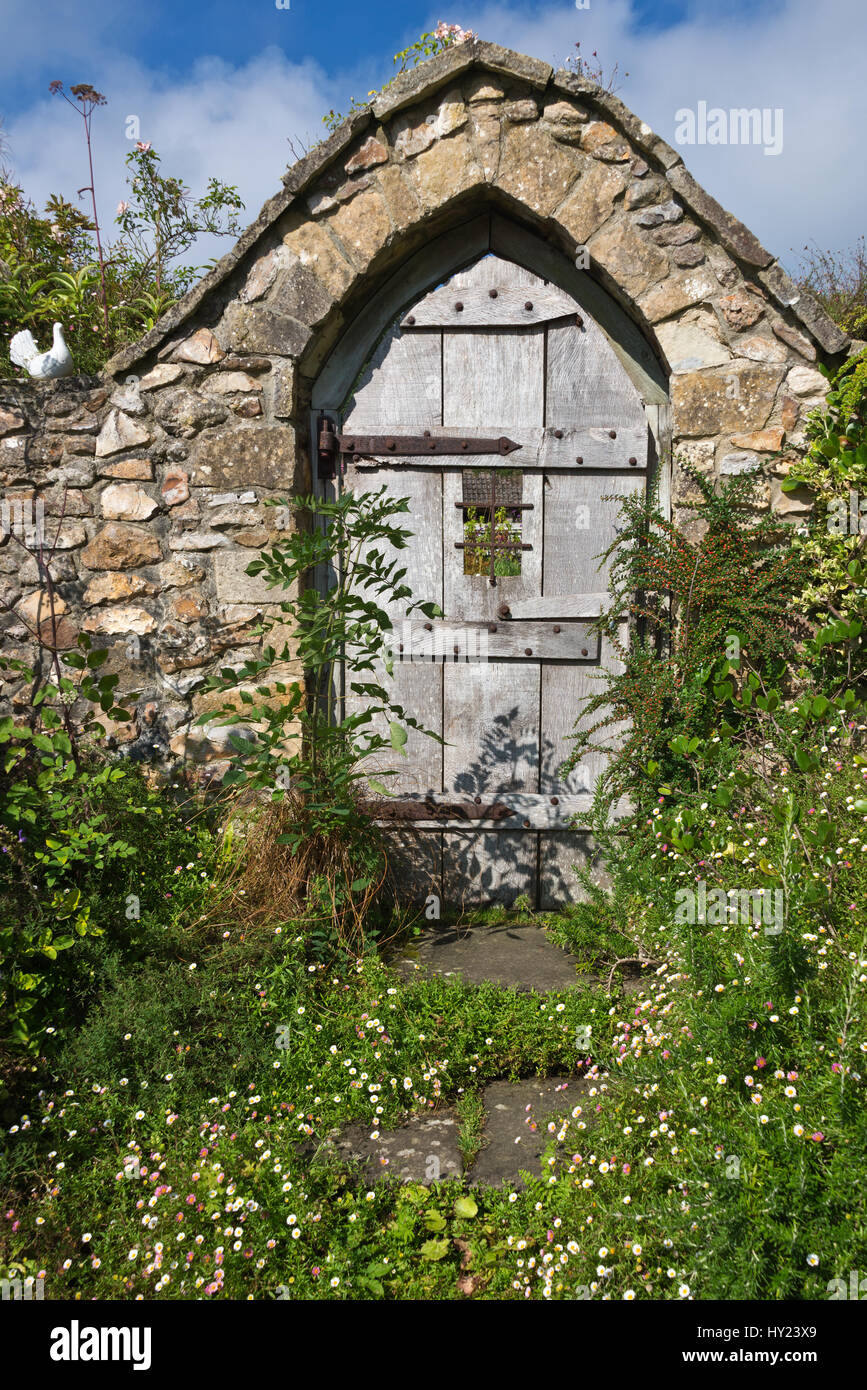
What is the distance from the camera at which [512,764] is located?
361 centimetres

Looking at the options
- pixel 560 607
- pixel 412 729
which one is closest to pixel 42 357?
pixel 412 729

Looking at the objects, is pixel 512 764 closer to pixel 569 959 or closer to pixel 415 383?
pixel 569 959

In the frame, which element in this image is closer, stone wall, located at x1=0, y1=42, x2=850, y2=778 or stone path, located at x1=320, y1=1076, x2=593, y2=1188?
stone path, located at x1=320, y1=1076, x2=593, y2=1188

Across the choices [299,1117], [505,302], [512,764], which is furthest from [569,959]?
[505,302]

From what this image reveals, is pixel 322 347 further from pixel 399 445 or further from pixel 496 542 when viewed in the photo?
pixel 496 542

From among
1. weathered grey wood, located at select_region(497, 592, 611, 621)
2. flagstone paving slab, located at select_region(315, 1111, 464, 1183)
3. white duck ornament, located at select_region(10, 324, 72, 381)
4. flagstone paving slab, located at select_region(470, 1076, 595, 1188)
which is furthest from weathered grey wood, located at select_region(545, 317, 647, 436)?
flagstone paving slab, located at select_region(315, 1111, 464, 1183)

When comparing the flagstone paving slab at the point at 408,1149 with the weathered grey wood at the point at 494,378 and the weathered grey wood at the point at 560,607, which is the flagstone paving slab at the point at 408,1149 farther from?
the weathered grey wood at the point at 494,378

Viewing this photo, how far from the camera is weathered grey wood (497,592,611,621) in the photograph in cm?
349

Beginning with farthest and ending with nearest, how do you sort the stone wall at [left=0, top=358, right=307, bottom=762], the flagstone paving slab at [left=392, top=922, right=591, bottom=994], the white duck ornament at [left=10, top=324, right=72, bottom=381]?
1. the white duck ornament at [left=10, top=324, right=72, bottom=381]
2. the stone wall at [left=0, top=358, right=307, bottom=762]
3. the flagstone paving slab at [left=392, top=922, right=591, bottom=994]

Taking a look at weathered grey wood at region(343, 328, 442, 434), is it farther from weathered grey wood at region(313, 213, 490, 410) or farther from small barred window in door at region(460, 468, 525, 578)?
small barred window in door at region(460, 468, 525, 578)

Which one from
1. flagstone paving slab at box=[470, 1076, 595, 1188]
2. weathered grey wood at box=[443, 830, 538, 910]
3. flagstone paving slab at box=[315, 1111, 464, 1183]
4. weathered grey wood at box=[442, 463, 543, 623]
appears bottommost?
flagstone paving slab at box=[315, 1111, 464, 1183]

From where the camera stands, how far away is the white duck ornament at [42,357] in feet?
11.5

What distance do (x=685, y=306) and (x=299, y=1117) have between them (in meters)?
3.14
